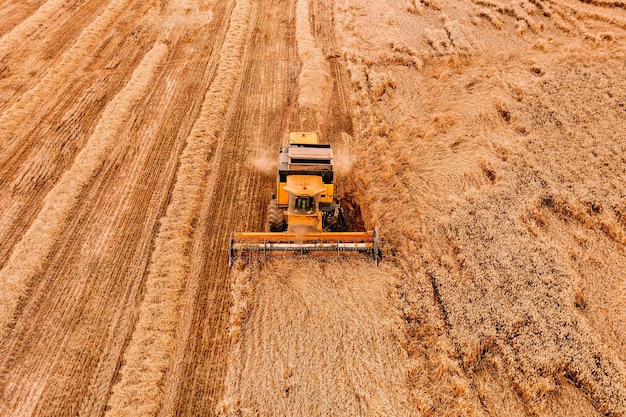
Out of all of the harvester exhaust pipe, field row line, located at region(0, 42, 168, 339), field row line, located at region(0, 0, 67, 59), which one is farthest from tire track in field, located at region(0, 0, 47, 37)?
the harvester exhaust pipe

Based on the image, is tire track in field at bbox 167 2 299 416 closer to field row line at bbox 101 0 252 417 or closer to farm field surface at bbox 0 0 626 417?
farm field surface at bbox 0 0 626 417

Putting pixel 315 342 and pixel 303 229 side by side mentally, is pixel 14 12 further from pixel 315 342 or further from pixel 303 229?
pixel 315 342

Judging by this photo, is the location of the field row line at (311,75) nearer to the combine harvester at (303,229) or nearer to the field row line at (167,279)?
the field row line at (167,279)

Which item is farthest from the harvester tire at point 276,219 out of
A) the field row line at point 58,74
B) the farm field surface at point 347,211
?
the field row line at point 58,74

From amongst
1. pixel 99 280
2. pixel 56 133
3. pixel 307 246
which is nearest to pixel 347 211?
pixel 307 246

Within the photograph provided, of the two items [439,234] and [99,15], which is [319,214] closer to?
[439,234]

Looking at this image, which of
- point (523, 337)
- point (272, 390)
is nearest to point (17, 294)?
point (272, 390)
